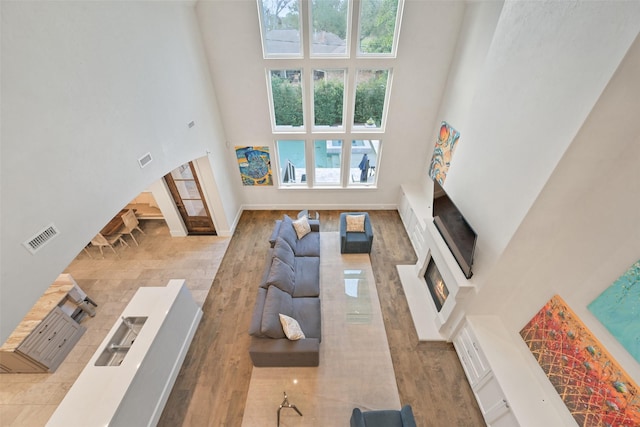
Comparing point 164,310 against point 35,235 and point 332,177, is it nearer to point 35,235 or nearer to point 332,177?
point 35,235

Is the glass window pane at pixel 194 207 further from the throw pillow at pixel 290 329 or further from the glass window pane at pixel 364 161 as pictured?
the glass window pane at pixel 364 161

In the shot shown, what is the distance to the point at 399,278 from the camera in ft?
18.0

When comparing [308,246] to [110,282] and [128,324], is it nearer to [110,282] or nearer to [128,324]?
[128,324]

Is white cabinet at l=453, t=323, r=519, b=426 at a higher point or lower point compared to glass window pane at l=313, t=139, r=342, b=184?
lower

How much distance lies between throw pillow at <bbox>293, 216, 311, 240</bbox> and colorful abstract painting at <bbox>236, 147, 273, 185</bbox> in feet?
6.07

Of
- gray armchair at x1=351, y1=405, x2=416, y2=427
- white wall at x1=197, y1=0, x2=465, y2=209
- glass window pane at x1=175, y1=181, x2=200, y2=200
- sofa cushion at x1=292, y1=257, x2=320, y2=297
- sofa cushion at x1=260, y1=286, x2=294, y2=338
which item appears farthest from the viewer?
glass window pane at x1=175, y1=181, x2=200, y2=200

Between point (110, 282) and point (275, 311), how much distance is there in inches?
158

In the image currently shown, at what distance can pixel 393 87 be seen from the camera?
567 cm

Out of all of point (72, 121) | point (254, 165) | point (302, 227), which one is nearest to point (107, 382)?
point (72, 121)

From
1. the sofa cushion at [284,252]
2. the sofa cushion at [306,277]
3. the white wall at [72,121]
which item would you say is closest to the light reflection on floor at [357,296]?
the sofa cushion at [306,277]

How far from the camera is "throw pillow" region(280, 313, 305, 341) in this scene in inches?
148

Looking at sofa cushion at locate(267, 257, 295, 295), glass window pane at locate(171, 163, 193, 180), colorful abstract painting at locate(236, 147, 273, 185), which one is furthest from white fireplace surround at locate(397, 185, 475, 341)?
glass window pane at locate(171, 163, 193, 180)

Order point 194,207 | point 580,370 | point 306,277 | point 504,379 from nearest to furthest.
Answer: point 580,370 → point 504,379 → point 306,277 → point 194,207

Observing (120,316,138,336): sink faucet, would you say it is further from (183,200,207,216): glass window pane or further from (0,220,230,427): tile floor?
(183,200,207,216): glass window pane
